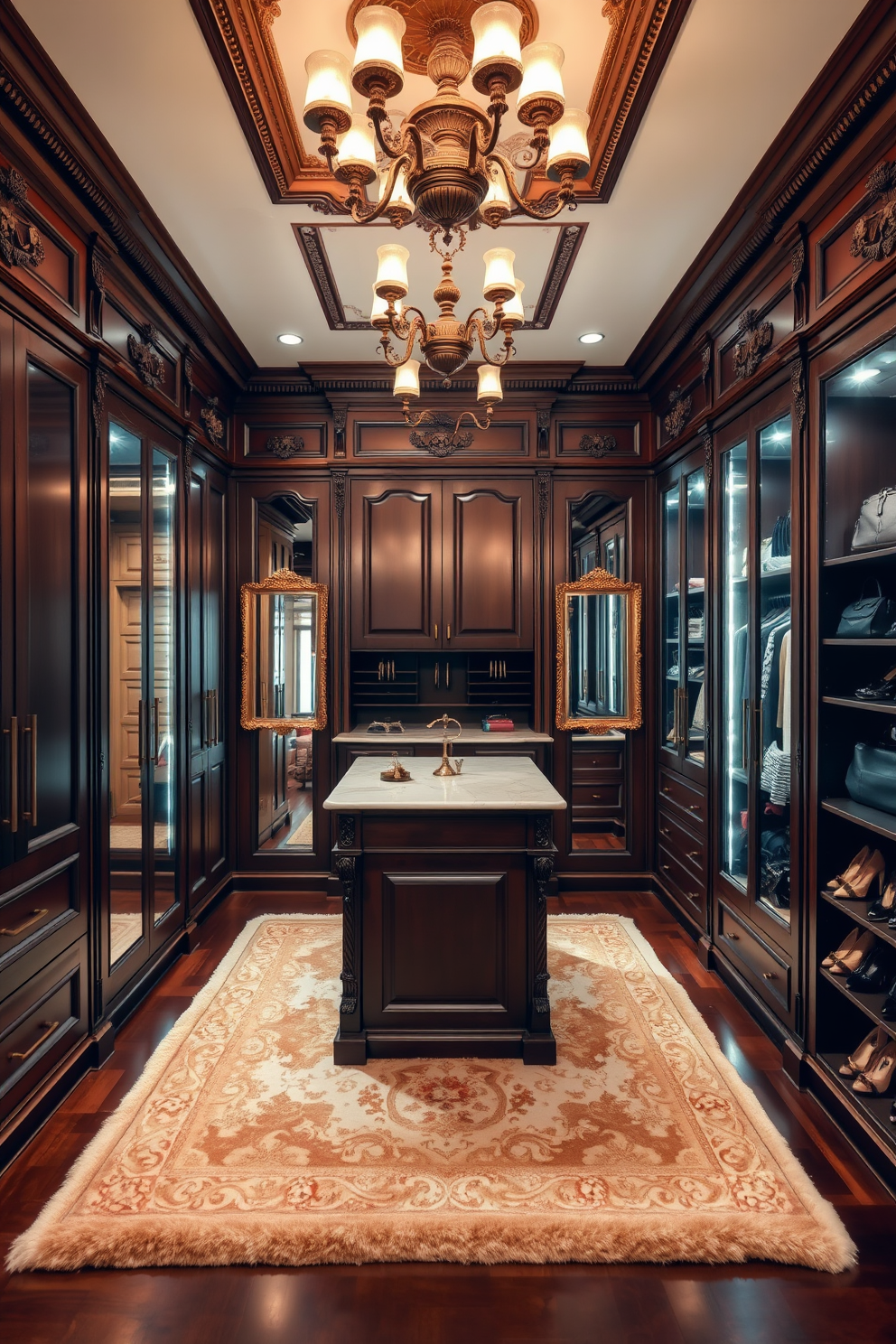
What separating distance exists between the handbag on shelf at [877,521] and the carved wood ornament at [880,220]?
0.65 metres

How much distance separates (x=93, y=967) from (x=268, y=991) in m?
0.77

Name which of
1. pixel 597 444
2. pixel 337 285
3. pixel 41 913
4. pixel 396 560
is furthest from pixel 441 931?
pixel 597 444

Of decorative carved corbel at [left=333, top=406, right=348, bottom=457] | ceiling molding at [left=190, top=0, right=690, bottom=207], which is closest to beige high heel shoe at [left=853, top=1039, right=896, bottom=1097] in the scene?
ceiling molding at [left=190, top=0, right=690, bottom=207]

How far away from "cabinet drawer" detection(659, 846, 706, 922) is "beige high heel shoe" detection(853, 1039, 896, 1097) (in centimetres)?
134

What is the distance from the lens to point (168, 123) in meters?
2.30

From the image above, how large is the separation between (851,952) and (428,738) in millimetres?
2456

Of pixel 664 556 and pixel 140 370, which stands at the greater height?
pixel 140 370

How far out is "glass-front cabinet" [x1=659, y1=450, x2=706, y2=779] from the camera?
3.71 m

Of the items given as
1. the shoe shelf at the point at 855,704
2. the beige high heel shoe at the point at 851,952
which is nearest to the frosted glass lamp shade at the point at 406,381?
the shoe shelf at the point at 855,704

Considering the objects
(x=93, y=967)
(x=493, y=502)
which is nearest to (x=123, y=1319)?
(x=93, y=967)

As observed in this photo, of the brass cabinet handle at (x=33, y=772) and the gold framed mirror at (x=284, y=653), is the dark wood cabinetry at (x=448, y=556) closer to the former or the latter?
the gold framed mirror at (x=284, y=653)

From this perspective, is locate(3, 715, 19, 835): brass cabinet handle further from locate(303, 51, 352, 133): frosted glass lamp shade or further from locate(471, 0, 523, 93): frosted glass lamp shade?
locate(471, 0, 523, 93): frosted glass lamp shade

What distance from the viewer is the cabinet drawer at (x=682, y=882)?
142 inches

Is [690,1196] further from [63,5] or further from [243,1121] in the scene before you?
[63,5]
